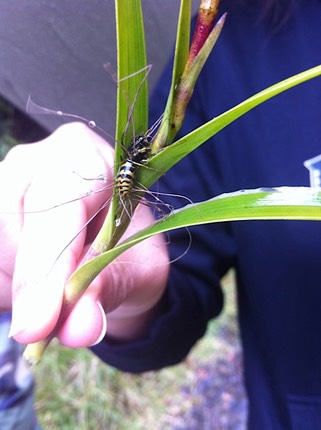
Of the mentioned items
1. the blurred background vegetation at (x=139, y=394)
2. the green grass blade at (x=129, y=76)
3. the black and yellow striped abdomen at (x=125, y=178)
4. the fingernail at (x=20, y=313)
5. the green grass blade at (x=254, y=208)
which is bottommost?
the blurred background vegetation at (x=139, y=394)

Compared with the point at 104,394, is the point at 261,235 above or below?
above

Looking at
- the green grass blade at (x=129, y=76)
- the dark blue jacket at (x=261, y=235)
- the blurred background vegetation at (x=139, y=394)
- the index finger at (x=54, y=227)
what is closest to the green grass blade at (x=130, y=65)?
the green grass blade at (x=129, y=76)

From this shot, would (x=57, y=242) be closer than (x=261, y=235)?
Yes

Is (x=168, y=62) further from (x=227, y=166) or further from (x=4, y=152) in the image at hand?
(x=4, y=152)

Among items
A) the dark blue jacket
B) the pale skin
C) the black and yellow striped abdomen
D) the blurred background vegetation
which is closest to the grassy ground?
the blurred background vegetation

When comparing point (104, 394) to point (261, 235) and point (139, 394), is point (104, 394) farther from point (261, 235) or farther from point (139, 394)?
point (261, 235)

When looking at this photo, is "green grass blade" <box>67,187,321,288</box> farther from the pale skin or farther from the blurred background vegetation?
the blurred background vegetation

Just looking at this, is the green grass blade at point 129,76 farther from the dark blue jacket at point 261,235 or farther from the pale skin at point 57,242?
the dark blue jacket at point 261,235

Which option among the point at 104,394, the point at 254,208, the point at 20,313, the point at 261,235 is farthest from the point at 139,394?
the point at 254,208
